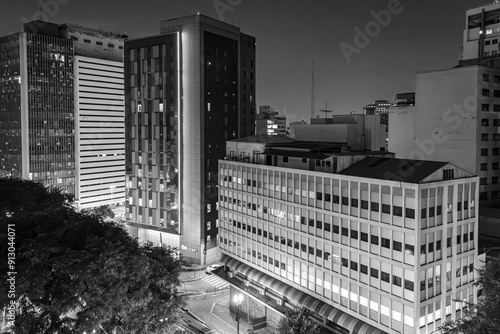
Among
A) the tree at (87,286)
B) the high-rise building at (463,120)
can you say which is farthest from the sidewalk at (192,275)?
the high-rise building at (463,120)

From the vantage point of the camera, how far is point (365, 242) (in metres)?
38.9

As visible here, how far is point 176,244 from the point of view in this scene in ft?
262

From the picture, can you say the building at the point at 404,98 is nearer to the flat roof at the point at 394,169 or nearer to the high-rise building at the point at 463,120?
the high-rise building at the point at 463,120

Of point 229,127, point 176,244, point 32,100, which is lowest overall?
point 176,244

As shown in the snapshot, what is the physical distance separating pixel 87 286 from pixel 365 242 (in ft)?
80.6

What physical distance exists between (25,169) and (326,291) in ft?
344

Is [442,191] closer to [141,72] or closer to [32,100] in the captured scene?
[141,72]

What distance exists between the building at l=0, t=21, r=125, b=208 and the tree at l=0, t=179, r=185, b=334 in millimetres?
91974

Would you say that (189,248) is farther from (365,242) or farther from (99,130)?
(99,130)

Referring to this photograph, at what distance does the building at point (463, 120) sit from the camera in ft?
201

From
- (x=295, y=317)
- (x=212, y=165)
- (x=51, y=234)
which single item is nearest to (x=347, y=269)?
Answer: (x=295, y=317)

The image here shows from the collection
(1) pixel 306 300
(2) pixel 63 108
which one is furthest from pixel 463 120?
(2) pixel 63 108

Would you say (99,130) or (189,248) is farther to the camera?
(99,130)

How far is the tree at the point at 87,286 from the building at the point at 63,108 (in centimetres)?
9197
